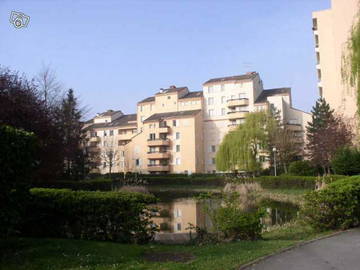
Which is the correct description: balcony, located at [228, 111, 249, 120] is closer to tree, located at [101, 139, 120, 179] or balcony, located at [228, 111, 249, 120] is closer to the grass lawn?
tree, located at [101, 139, 120, 179]

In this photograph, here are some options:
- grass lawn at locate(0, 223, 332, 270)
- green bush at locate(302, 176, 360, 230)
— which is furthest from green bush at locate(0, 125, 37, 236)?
green bush at locate(302, 176, 360, 230)

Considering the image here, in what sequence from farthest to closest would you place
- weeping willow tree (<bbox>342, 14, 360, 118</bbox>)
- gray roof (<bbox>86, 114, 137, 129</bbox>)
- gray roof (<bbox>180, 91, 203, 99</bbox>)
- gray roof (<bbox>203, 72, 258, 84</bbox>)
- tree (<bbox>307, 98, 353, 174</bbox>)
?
1. gray roof (<bbox>86, 114, 137, 129</bbox>)
2. gray roof (<bbox>180, 91, 203, 99</bbox>)
3. gray roof (<bbox>203, 72, 258, 84</bbox>)
4. tree (<bbox>307, 98, 353, 174</bbox>)
5. weeping willow tree (<bbox>342, 14, 360, 118</bbox>)

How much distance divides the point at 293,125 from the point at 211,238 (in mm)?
51562

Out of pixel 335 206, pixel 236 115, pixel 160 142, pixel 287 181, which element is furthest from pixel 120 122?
pixel 335 206

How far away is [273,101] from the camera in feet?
198

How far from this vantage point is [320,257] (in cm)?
706

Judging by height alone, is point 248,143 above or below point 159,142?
below

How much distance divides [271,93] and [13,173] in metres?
60.3

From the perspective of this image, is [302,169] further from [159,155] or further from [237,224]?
[159,155]

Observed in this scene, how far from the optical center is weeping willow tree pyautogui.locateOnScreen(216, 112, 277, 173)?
4591 cm

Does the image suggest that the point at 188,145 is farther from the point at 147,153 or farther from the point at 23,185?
the point at 23,185

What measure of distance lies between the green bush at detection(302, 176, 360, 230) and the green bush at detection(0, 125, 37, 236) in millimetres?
7516

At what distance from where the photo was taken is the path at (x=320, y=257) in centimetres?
639

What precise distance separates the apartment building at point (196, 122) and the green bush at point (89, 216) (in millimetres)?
51320
